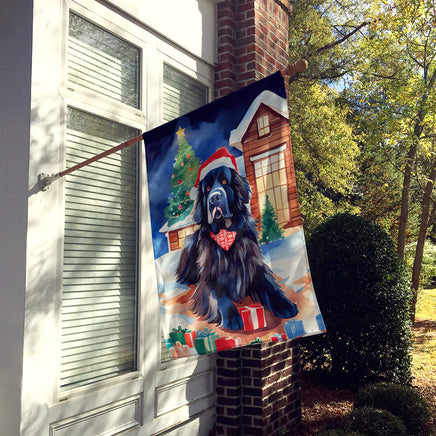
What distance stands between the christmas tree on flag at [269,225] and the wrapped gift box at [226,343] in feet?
1.95

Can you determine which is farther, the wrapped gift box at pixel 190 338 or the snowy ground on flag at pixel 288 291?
the wrapped gift box at pixel 190 338

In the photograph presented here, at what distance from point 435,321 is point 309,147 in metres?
6.62

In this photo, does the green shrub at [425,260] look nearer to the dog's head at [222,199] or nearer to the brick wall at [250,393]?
the brick wall at [250,393]

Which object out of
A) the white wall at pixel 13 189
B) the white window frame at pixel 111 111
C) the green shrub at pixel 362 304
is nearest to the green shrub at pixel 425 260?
the green shrub at pixel 362 304

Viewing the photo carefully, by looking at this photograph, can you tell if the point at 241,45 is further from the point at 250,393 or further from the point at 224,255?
the point at 250,393

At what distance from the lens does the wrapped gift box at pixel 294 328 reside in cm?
258

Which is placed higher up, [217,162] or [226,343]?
[217,162]

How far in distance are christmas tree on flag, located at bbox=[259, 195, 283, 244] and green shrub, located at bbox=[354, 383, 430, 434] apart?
302cm

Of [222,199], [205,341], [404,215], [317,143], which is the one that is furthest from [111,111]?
[404,215]

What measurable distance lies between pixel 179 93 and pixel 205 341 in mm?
2674

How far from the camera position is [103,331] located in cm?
362

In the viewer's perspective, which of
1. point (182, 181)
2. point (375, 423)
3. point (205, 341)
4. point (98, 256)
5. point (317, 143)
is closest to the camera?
point (205, 341)

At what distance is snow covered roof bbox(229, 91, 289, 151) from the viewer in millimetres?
2660

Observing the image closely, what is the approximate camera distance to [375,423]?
4.34 metres
